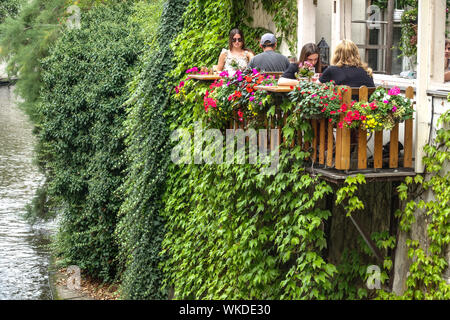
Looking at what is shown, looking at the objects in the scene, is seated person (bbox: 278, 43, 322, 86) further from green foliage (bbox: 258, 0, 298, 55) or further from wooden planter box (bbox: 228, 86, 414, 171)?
green foliage (bbox: 258, 0, 298, 55)

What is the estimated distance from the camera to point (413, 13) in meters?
8.66

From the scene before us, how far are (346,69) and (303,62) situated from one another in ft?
3.40

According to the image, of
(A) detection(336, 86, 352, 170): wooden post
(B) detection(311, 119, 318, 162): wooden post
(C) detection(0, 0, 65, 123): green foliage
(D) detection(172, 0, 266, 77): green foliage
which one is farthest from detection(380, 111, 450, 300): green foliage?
(C) detection(0, 0, 65, 123): green foliage

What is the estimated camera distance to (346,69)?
23.5ft

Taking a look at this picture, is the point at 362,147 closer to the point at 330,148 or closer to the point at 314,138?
the point at 330,148

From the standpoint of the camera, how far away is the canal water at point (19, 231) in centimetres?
1750

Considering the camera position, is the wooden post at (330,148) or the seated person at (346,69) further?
the seated person at (346,69)

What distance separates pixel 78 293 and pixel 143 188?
4.52m

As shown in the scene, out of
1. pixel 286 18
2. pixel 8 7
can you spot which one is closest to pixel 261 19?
pixel 286 18

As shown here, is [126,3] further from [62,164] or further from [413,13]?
[413,13]

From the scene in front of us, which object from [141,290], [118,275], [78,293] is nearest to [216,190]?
[141,290]

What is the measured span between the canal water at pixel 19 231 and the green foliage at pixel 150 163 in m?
4.48

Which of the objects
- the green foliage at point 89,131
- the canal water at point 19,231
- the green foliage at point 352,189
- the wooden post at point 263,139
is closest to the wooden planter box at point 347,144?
the green foliage at point 352,189

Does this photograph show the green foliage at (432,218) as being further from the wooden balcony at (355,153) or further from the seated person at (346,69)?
the seated person at (346,69)
